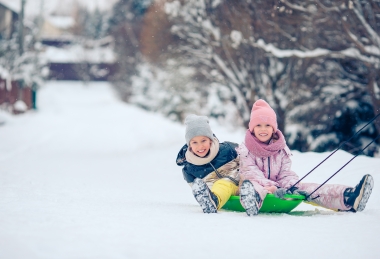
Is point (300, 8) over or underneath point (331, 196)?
over

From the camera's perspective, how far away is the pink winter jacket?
192 inches

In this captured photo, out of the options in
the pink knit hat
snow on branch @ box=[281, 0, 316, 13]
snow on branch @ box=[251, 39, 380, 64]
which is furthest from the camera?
snow on branch @ box=[281, 0, 316, 13]

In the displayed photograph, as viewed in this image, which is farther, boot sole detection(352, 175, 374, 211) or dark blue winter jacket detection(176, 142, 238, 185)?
dark blue winter jacket detection(176, 142, 238, 185)

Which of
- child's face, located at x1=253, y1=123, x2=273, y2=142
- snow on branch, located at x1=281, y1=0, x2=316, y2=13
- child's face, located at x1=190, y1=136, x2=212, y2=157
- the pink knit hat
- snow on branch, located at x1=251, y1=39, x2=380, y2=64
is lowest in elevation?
child's face, located at x1=190, y1=136, x2=212, y2=157

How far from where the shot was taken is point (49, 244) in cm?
304

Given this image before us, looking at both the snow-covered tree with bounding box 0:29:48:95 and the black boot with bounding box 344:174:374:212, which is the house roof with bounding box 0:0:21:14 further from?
the black boot with bounding box 344:174:374:212

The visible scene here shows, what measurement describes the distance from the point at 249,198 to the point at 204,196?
14.8 inches

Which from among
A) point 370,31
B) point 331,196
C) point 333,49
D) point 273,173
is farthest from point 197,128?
point 333,49

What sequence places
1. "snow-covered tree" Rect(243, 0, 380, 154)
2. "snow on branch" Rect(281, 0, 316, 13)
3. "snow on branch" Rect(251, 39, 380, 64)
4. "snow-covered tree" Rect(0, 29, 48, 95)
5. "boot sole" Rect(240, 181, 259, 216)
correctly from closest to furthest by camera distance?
"boot sole" Rect(240, 181, 259, 216) < "snow on branch" Rect(251, 39, 380, 64) < "snow-covered tree" Rect(243, 0, 380, 154) < "snow on branch" Rect(281, 0, 316, 13) < "snow-covered tree" Rect(0, 29, 48, 95)

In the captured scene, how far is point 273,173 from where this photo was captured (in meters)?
4.98

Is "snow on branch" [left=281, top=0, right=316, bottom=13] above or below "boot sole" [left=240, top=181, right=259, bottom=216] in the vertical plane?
above

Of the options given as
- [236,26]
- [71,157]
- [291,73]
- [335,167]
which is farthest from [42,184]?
[291,73]

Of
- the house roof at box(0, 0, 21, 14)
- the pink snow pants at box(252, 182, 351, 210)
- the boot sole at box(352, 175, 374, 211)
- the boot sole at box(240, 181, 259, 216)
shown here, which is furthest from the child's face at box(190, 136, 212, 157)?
the house roof at box(0, 0, 21, 14)

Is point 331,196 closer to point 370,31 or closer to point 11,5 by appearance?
point 370,31
